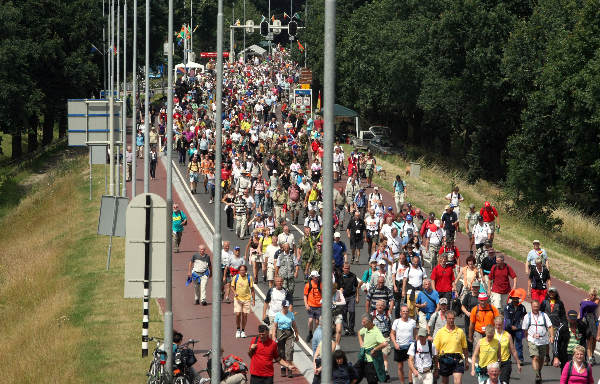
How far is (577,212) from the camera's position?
52656mm

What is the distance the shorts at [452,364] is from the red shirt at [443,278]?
4.77 meters

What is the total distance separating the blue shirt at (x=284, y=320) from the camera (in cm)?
2002

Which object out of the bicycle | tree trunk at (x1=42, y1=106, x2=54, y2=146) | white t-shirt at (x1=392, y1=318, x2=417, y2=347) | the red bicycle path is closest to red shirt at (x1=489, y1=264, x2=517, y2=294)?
white t-shirt at (x1=392, y1=318, x2=417, y2=347)

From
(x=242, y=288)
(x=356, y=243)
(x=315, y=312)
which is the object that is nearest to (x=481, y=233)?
(x=356, y=243)

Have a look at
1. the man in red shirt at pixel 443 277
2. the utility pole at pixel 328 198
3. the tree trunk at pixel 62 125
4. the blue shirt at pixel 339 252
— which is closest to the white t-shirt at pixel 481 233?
the blue shirt at pixel 339 252

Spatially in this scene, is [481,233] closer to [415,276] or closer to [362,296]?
[362,296]

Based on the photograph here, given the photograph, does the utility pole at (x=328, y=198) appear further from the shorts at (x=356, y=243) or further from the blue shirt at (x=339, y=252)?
the shorts at (x=356, y=243)

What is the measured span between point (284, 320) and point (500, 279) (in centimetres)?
533

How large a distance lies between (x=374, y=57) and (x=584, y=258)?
37.0m

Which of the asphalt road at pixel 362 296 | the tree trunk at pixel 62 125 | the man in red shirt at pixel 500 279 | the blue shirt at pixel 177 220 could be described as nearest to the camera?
the asphalt road at pixel 362 296

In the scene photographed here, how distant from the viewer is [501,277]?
22.8 m

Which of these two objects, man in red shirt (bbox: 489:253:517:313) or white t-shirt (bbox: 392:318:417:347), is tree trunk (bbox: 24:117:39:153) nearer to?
man in red shirt (bbox: 489:253:517:313)

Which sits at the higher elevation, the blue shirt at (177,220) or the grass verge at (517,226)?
the blue shirt at (177,220)

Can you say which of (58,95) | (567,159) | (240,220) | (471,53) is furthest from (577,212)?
(58,95)
